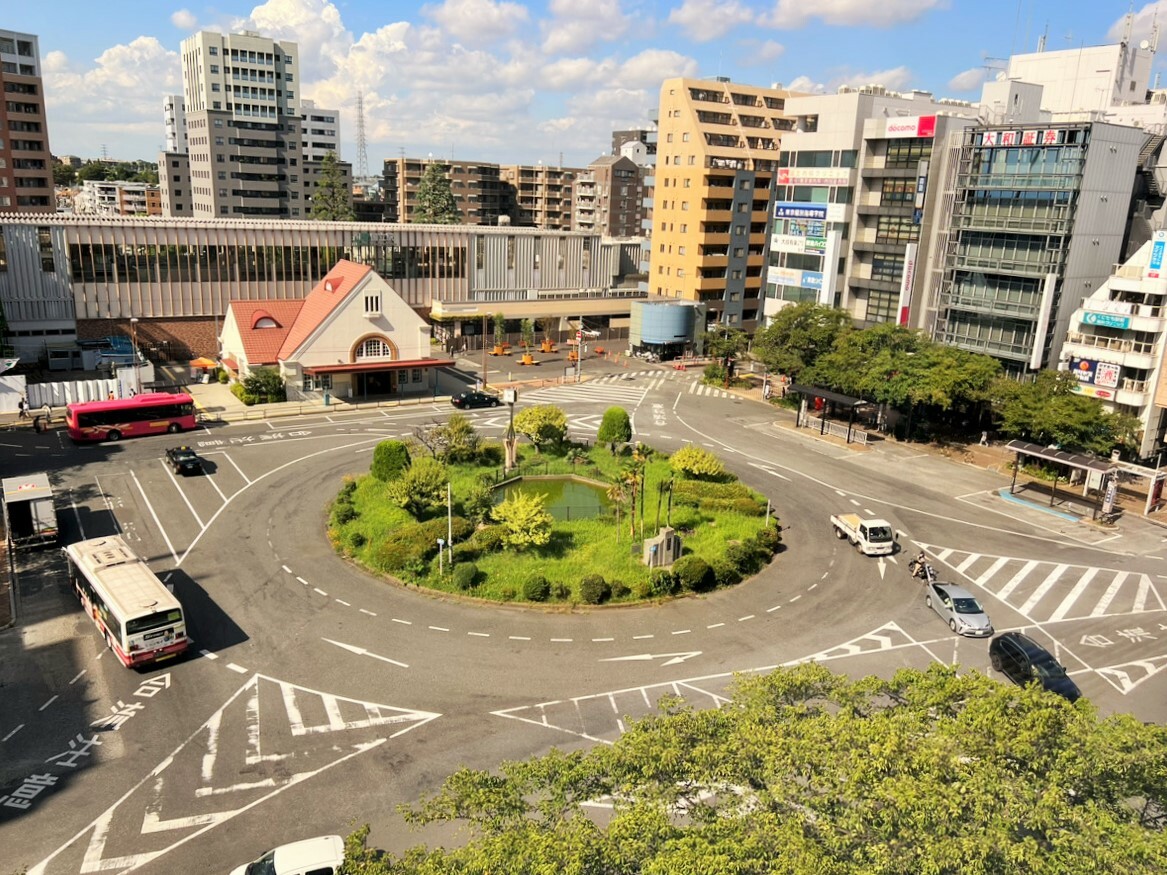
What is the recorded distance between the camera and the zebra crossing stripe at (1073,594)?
37.2 meters

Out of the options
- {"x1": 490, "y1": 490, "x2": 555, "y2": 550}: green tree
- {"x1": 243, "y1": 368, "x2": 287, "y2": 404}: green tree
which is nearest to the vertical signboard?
{"x1": 490, "y1": 490, "x2": 555, "y2": 550}: green tree

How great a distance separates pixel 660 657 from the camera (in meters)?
32.3

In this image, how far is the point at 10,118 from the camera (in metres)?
114

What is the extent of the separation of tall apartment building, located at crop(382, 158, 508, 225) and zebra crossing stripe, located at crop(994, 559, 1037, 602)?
144 metres

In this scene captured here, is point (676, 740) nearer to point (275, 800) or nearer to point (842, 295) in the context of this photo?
point (275, 800)

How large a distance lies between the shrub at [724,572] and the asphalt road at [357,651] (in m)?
1.34

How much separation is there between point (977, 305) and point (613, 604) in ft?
151

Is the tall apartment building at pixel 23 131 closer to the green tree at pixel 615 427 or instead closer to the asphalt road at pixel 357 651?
the asphalt road at pixel 357 651

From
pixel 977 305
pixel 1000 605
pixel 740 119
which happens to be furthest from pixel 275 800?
pixel 740 119

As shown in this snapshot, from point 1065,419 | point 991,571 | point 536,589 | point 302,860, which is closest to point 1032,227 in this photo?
point 1065,419

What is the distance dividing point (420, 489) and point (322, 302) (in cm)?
3403

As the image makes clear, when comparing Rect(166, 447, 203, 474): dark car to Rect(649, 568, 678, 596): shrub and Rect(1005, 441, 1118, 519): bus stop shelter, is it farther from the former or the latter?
Rect(1005, 441, 1118, 519): bus stop shelter

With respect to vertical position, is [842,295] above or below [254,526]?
above

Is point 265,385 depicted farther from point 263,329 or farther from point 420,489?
point 420,489
